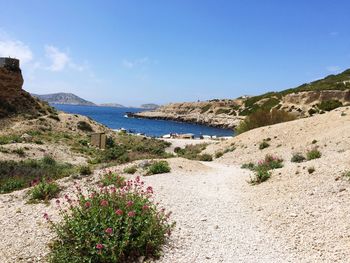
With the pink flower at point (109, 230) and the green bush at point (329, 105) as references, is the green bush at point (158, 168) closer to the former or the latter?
the pink flower at point (109, 230)

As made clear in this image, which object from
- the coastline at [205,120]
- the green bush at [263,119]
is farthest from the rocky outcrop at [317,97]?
the green bush at [263,119]

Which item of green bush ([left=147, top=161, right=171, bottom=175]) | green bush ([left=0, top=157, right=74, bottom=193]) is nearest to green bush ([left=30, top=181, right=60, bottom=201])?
green bush ([left=0, top=157, right=74, bottom=193])

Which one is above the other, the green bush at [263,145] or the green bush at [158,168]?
the green bush at [158,168]

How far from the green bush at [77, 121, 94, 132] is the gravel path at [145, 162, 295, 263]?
1252 inches

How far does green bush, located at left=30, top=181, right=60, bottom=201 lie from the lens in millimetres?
11500

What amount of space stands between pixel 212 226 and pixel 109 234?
3125 millimetres

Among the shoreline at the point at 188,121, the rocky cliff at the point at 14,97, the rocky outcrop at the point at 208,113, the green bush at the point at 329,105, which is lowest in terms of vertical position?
the shoreline at the point at 188,121

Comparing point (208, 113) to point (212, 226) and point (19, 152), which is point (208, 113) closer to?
point (19, 152)

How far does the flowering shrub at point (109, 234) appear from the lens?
6.62 m

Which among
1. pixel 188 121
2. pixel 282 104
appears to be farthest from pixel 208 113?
pixel 282 104

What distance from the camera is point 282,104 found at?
88750 mm

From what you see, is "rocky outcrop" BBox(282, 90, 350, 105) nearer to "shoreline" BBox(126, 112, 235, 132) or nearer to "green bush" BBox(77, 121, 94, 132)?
"shoreline" BBox(126, 112, 235, 132)

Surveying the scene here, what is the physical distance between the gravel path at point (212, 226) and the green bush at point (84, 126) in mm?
31805

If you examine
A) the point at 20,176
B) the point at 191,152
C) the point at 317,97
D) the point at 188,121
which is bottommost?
the point at 188,121
